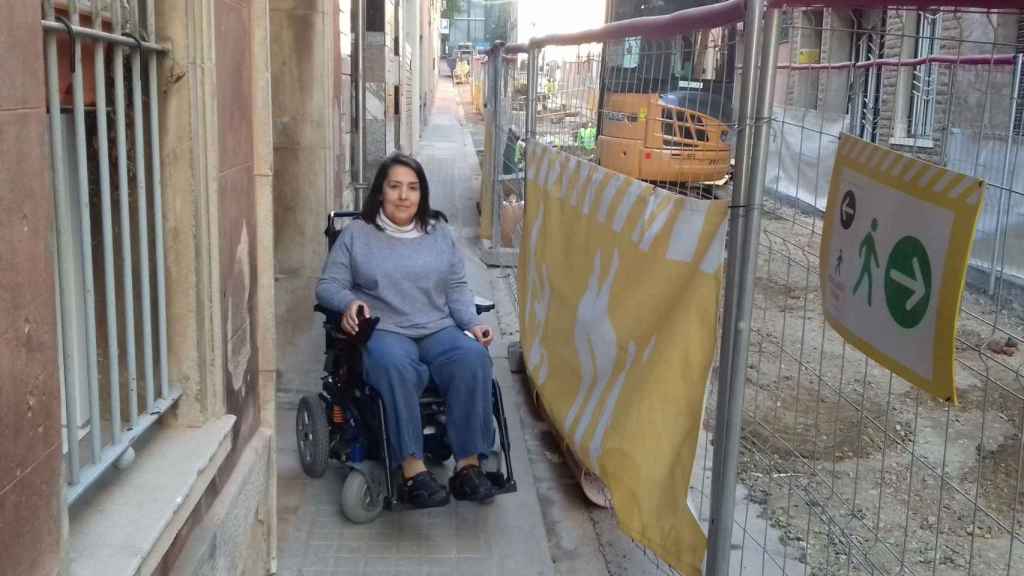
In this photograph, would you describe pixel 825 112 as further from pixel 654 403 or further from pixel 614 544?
pixel 614 544

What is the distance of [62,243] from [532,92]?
4.00 meters

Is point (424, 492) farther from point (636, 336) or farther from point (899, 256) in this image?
point (899, 256)

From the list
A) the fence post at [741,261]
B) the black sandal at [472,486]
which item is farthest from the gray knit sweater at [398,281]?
the fence post at [741,261]

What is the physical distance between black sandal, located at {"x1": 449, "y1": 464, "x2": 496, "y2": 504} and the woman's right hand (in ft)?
2.27

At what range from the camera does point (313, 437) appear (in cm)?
438

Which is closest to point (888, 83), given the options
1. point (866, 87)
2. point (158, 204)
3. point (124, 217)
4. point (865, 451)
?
point (866, 87)

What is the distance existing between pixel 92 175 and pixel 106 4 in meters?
0.42

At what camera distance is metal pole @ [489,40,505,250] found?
8.73 m

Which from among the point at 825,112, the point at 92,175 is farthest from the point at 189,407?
the point at 825,112

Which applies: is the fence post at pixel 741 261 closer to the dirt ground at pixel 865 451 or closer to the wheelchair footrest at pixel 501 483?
the dirt ground at pixel 865 451

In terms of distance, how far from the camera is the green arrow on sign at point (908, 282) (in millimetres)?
2037

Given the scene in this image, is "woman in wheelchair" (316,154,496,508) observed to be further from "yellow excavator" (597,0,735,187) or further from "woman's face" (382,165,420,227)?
"yellow excavator" (597,0,735,187)

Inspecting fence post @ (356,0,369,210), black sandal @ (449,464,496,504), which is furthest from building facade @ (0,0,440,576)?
fence post @ (356,0,369,210)

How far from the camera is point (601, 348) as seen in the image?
144 inches
